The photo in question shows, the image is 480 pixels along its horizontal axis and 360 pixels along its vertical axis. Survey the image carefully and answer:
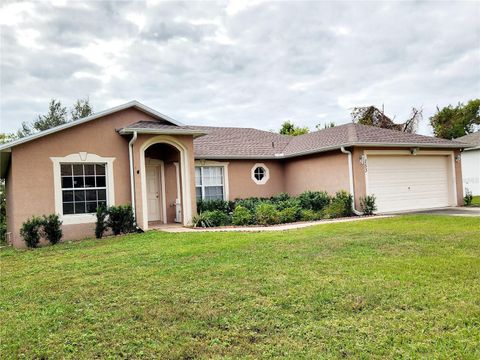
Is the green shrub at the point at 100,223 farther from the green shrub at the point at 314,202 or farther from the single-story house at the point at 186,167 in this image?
the green shrub at the point at 314,202

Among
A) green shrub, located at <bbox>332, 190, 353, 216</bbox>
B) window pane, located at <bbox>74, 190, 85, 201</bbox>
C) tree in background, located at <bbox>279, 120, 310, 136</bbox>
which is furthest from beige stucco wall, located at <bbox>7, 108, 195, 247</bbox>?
tree in background, located at <bbox>279, 120, 310, 136</bbox>

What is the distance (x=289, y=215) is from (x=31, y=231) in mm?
8711

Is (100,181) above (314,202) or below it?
above

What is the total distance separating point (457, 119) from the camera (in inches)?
1735

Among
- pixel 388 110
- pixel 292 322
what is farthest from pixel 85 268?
pixel 388 110

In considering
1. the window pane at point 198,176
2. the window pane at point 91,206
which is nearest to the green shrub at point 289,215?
the window pane at point 198,176

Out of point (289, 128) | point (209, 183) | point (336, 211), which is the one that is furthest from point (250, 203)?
point (289, 128)

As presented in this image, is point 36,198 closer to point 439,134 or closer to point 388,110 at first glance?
point 388,110

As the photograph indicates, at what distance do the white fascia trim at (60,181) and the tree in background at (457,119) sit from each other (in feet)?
133

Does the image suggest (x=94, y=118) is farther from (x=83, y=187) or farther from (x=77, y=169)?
(x=83, y=187)

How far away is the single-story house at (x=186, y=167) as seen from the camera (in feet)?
41.8

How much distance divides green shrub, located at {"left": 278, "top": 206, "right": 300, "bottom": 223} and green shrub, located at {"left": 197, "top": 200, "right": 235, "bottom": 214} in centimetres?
262

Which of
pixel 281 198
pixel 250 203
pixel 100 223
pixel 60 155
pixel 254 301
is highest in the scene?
pixel 60 155

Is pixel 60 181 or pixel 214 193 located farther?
pixel 214 193
